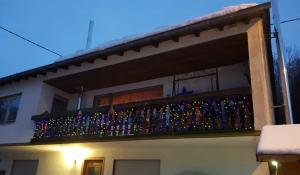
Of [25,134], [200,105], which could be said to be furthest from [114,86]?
[200,105]

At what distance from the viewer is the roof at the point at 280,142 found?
4.77 metres

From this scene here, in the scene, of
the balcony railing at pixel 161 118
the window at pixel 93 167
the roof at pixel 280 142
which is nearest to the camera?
the roof at pixel 280 142

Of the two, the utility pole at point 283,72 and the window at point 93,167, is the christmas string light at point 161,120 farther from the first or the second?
the window at point 93,167

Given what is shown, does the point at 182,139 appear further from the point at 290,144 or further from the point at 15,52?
the point at 15,52

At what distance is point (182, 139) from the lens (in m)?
7.84

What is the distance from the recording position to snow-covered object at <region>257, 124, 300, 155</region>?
189 inches

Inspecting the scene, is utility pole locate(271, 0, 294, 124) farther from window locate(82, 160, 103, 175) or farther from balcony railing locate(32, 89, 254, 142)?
window locate(82, 160, 103, 175)

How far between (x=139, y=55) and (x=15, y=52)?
82006 millimetres

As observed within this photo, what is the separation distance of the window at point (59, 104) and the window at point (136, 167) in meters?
3.88

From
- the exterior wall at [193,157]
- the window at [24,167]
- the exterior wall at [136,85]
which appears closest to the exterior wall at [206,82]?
the exterior wall at [136,85]

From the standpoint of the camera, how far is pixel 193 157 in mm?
8367

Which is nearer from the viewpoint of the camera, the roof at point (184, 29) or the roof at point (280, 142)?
the roof at point (280, 142)

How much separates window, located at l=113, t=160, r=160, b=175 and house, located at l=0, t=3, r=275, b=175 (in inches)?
1.1

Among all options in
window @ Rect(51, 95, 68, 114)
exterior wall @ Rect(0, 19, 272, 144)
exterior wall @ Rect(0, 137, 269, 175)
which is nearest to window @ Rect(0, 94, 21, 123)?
exterior wall @ Rect(0, 19, 272, 144)
